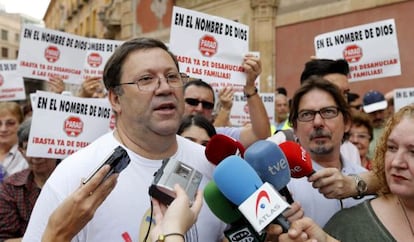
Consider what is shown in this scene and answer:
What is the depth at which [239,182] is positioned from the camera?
1552mm

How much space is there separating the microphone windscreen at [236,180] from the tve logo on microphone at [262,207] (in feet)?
0.13

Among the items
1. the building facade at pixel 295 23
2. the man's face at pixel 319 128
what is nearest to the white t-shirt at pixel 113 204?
the man's face at pixel 319 128

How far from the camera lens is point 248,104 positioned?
3.29m

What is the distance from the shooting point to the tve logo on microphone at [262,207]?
4.68 ft

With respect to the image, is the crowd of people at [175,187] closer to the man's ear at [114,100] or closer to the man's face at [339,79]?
the man's ear at [114,100]

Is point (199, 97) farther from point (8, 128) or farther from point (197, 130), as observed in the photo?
point (8, 128)

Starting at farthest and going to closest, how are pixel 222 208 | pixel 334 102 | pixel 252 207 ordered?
pixel 334 102 < pixel 222 208 < pixel 252 207

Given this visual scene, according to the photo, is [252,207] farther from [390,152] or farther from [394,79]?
[394,79]

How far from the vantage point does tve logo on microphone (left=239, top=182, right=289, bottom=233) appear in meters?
1.43

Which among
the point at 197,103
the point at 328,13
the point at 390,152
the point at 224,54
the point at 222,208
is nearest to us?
the point at 222,208

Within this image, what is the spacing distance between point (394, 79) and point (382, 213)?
23.0 ft

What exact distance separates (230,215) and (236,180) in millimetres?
199

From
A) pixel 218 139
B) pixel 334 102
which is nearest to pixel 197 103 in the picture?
pixel 334 102

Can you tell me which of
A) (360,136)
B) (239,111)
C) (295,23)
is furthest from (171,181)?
(295,23)
